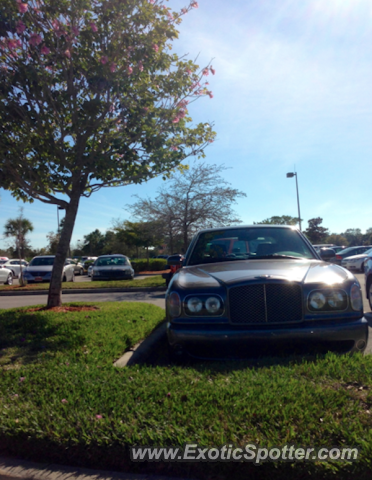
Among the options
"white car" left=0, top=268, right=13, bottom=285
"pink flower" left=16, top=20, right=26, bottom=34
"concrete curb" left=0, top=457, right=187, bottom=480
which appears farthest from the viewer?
"white car" left=0, top=268, right=13, bottom=285

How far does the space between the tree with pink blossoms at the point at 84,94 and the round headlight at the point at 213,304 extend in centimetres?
405

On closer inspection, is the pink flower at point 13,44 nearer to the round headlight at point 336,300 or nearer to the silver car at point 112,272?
the round headlight at point 336,300

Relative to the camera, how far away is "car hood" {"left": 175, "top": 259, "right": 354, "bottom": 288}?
371 cm

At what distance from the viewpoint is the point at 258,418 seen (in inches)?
103

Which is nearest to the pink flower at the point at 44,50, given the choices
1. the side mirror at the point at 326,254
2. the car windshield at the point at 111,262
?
the side mirror at the point at 326,254

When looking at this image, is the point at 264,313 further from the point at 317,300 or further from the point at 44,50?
the point at 44,50

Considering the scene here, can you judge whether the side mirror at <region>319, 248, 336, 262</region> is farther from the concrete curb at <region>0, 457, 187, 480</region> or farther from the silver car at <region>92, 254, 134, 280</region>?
the silver car at <region>92, 254, 134, 280</region>

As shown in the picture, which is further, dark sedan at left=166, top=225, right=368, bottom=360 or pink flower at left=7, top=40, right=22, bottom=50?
pink flower at left=7, top=40, right=22, bottom=50

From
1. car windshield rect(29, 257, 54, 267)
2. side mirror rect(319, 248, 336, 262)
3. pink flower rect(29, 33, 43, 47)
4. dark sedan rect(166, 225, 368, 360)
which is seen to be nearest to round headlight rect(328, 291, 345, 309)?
dark sedan rect(166, 225, 368, 360)

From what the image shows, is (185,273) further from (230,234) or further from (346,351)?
(346,351)

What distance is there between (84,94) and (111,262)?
1271 cm

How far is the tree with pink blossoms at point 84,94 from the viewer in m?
6.87

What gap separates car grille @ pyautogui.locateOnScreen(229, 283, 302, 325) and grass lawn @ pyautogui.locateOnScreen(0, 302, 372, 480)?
449 millimetres

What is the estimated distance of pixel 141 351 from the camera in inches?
196
